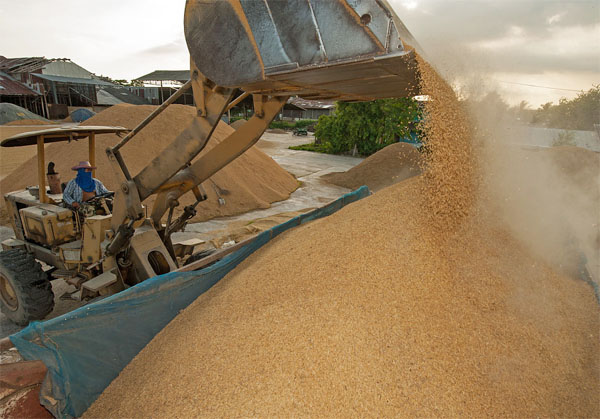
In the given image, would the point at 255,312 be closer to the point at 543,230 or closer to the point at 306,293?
the point at 306,293

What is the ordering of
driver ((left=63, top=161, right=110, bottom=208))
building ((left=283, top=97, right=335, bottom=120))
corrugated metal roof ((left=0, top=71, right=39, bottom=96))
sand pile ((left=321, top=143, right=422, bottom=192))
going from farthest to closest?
building ((left=283, top=97, right=335, bottom=120)) < corrugated metal roof ((left=0, top=71, right=39, bottom=96)) < sand pile ((left=321, top=143, right=422, bottom=192)) < driver ((left=63, top=161, right=110, bottom=208))

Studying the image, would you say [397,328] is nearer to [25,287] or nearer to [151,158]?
[25,287]

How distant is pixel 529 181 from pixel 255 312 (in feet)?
12.1

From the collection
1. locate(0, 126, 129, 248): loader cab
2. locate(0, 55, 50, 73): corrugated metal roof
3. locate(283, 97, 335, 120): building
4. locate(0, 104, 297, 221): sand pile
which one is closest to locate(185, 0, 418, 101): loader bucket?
locate(0, 126, 129, 248): loader cab

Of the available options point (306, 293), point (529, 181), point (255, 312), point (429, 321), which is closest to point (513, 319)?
point (429, 321)

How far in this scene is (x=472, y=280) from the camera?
2490mm

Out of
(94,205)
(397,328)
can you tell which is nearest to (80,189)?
(94,205)

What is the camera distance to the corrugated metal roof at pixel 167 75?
1373 inches

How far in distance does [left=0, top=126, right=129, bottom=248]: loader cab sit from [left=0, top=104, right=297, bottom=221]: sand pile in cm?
337

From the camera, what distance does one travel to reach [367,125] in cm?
A: 1688

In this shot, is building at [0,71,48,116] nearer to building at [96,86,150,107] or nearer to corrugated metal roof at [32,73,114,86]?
corrugated metal roof at [32,73,114,86]

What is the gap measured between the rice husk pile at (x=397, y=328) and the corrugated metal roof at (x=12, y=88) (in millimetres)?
31765

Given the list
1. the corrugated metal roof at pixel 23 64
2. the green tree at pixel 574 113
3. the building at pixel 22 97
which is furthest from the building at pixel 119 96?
the green tree at pixel 574 113

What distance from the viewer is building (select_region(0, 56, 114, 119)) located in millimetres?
27406
